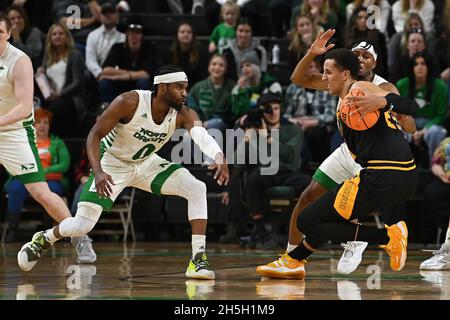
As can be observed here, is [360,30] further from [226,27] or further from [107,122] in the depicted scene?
[107,122]

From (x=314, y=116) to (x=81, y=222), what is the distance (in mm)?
4959

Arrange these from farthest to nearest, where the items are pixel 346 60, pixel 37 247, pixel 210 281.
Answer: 1. pixel 37 247
2. pixel 210 281
3. pixel 346 60

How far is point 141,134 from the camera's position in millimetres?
7754

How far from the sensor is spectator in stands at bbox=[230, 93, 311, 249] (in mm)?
11078

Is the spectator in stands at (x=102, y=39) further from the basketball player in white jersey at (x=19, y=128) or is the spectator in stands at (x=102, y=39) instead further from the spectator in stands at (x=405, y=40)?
the basketball player in white jersey at (x=19, y=128)

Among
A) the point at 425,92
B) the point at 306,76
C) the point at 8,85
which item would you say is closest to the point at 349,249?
the point at 306,76

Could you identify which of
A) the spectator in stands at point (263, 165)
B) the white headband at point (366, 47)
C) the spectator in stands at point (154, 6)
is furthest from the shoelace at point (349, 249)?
the spectator in stands at point (154, 6)

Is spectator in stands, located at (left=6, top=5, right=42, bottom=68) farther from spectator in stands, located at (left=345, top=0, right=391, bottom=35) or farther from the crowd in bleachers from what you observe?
spectator in stands, located at (left=345, top=0, right=391, bottom=35)

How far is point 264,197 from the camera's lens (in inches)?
439

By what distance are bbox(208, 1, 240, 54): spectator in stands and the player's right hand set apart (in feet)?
20.2

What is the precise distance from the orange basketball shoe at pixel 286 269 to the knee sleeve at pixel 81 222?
1412 millimetres

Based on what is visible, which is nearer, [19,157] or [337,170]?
[337,170]

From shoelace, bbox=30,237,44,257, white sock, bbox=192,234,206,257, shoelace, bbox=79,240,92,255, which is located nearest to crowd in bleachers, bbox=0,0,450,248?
shoelace, bbox=79,240,92,255

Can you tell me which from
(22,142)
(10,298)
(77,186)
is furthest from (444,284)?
(77,186)
